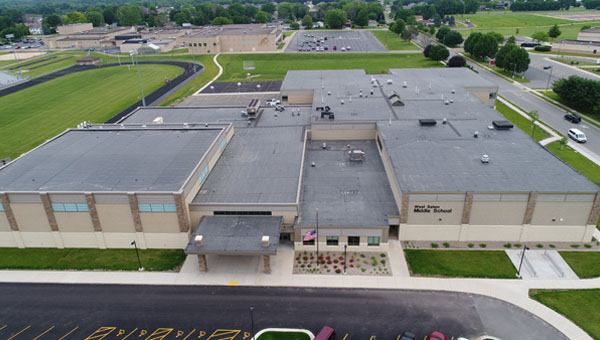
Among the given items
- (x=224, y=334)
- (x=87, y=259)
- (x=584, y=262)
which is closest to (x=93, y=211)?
(x=87, y=259)

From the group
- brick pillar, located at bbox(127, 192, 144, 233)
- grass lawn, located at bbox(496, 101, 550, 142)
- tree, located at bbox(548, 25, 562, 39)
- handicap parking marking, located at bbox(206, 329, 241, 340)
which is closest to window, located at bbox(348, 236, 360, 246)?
handicap parking marking, located at bbox(206, 329, 241, 340)

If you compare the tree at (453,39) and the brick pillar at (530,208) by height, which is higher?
the tree at (453,39)

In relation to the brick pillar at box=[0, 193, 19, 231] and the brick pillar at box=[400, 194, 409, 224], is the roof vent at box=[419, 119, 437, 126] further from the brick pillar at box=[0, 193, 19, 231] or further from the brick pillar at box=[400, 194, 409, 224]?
the brick pillar at box=[0, 193, 19, 231]

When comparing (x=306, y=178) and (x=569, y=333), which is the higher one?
(x=306, y=178)

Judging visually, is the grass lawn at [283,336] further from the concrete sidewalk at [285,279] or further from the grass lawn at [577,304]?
the grass lawn at [577,304]

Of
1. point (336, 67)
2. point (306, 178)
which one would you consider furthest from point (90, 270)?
point (336, 67)

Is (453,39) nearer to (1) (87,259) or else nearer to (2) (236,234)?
(2) (236,234)

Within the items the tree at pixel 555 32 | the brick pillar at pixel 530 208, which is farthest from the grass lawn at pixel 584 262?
the tree at pixel 555 32

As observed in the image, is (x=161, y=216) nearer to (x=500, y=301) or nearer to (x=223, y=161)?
(x=223, y=161)
